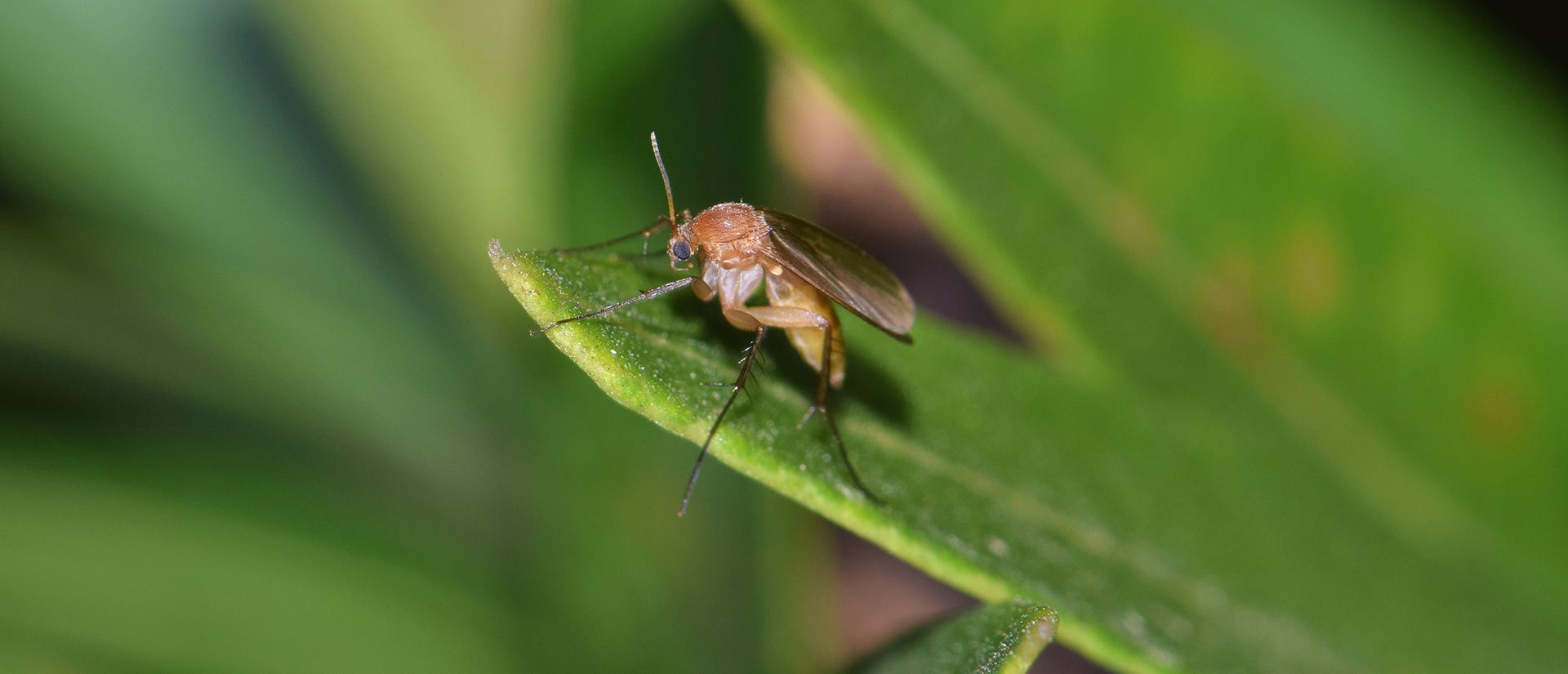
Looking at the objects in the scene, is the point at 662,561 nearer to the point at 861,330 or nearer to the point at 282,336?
the point at 861,330

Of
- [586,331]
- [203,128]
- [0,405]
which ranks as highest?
[203,128]

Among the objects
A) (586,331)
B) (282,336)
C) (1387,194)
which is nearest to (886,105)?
(586,331)

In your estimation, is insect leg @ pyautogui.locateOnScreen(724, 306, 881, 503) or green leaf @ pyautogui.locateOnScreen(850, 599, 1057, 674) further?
insect leg @ pyautogui.locateOnScreen(724, 306, 881, 503)

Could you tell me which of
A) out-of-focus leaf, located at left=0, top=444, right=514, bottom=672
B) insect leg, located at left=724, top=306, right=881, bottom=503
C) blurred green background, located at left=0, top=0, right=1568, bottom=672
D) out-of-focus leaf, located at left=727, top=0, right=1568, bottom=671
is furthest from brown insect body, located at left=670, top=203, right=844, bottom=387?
out-of-focus leaf, located at left=0, top=444, right=514, bottom=672

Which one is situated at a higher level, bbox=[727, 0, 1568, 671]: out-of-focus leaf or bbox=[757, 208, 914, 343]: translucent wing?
bbox=[727, 0, 1568, 671]: out-of-focus leaf

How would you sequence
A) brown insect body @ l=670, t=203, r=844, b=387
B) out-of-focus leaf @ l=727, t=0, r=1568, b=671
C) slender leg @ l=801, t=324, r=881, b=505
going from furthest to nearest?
out-of-focus leaf @ l=727, t=0, r=1568, b=671 → brown insect body @ l=670, t=203, r=844, b=387 → slender leg @ l=801, t=324, r=881, b=505

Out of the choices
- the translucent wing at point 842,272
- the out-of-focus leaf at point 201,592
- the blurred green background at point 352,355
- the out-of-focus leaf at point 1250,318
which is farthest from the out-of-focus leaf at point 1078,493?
the out-of-focus leaf at point 201,592

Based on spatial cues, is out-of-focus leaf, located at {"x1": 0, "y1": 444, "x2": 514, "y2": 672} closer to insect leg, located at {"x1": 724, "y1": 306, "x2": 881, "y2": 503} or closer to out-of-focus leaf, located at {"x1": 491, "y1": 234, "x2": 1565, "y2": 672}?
out-of-focus leaf, located at {"x1": 491, "y1": 234, "x2": 1565, "y2": 672}
